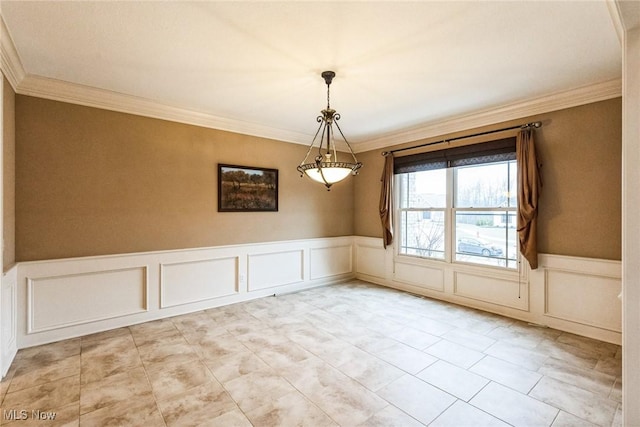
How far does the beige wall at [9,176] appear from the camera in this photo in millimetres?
2646

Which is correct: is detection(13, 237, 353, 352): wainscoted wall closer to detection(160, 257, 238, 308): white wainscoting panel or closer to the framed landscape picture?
detection(160, 257, 238, 308): white wainscoting panel

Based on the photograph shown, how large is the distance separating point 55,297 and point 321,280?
11.9ft

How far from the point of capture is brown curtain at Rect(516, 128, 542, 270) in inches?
139

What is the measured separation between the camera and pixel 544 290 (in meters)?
3.60

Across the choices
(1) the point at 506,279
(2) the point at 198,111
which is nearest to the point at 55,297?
(2) the point at 198,111

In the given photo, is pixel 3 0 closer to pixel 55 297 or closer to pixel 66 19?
pixel 66 19

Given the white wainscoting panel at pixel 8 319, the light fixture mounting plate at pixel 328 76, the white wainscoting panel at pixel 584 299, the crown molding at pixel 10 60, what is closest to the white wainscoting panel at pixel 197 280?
the white wainscoting panel at pixel 8 319

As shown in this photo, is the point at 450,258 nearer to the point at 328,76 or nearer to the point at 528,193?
the point at 528,193

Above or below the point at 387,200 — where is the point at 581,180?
above

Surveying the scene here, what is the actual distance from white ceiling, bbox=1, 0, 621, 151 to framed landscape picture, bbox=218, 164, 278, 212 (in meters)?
1.04

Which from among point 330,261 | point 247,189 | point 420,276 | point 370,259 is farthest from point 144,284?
point 420,276

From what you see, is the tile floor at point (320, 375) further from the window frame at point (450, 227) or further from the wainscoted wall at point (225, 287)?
the window frame at point (450, 227)
